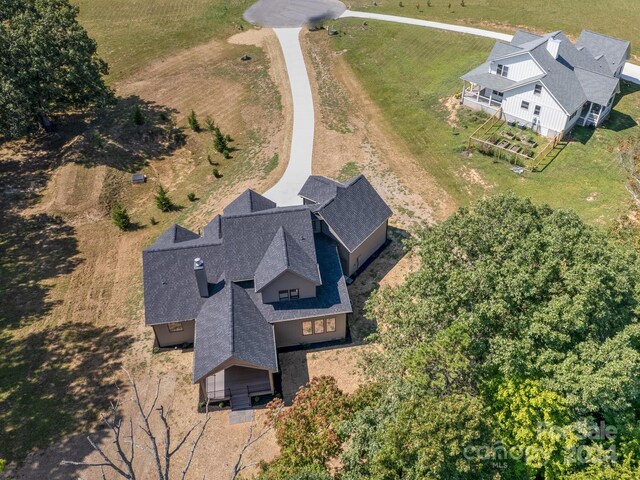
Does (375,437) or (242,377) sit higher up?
(375,437)

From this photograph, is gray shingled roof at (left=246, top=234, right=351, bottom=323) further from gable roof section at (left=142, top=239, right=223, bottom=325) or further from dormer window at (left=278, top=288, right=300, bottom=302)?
gable roof section at (left=142, top=239, right=223, bottom=325)

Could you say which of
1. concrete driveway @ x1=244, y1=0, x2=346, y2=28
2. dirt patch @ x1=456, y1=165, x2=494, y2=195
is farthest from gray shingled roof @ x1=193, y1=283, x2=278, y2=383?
concrete driveway @ x1=244, y1=0, x2=346, y2=28

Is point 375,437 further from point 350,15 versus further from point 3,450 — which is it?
point 350,15

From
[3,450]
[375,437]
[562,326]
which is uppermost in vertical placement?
[562,326]

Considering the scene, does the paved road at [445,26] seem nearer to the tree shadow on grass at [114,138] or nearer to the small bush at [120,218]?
the tree shadow on grass at [114,138]

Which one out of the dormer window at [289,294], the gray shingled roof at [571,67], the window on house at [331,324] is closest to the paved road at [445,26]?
the gray shingled roof at [571,67]

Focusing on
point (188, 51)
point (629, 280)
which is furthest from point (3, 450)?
point (188, 51)
